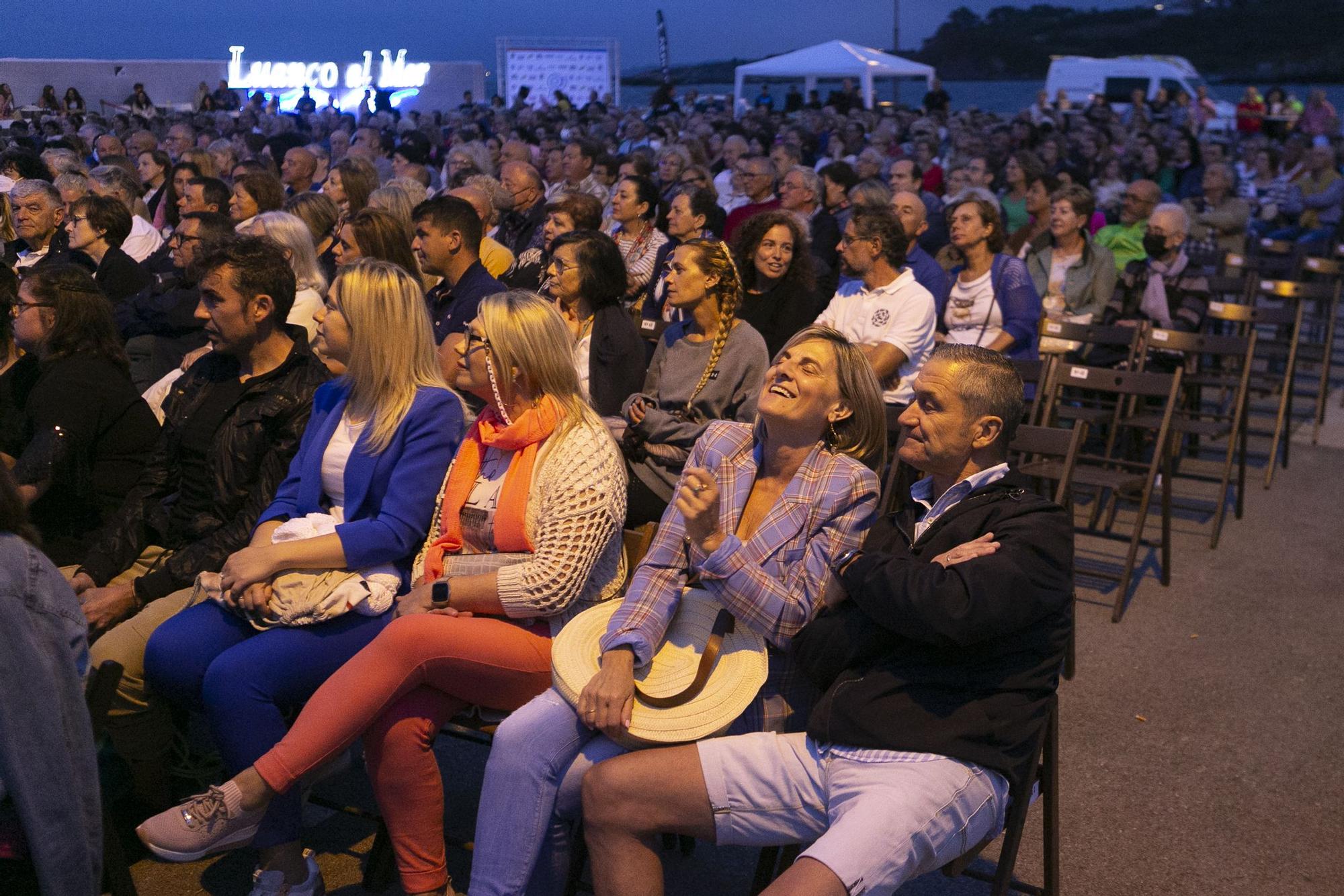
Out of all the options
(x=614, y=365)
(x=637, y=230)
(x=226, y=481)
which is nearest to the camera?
(x=226, y=481)

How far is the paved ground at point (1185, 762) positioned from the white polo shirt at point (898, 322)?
122 cm

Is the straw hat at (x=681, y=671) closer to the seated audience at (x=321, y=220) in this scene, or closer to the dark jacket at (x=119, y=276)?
the seated audience at (x=321, y=220)

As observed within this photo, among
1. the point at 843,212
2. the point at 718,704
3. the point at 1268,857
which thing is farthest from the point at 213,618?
the point at 843,212

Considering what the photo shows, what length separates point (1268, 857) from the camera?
3.26 metres

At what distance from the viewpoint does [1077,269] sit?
275 inches

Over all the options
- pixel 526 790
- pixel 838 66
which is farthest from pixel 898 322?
pixel 838 66

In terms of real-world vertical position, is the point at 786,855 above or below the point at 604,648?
below

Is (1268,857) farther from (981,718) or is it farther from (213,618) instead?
(213,618)

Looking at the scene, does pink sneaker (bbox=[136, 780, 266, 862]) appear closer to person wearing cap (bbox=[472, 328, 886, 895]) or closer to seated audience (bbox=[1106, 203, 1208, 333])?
person wearing cap (bbox=[472, 328, 886, 895])

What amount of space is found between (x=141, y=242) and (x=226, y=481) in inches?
171

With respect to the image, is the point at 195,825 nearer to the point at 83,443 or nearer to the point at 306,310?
the point at 83,443

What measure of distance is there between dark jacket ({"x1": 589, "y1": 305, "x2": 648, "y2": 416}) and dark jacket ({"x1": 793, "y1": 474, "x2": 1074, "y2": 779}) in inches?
86.3

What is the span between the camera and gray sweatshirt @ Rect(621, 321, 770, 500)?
403cm

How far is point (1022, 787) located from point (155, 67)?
28.1 m
